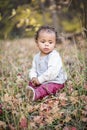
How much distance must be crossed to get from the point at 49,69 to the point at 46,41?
387 millimetres

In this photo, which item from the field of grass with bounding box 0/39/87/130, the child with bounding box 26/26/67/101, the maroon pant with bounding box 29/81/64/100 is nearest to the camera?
the field of grass with bounding box 0/39/87/130

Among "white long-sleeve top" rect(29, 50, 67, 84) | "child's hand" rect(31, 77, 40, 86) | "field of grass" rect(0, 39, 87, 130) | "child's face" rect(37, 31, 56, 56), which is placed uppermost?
"child's face" rect(37, 31, 56, 56)

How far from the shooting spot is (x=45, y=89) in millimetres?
3916

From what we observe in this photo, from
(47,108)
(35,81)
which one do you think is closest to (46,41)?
(35,81)

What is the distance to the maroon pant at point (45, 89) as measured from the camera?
3.84 m

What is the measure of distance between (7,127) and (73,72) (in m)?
1.60

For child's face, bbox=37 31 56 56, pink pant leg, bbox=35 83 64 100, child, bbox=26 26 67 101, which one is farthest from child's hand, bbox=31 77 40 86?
child's face, bbox=37 31 56 56

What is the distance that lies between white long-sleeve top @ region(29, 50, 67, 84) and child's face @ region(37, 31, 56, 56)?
0.09 metres

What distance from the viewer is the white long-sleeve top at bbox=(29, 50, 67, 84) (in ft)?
13.1

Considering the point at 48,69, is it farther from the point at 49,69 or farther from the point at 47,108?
the point at 47,108

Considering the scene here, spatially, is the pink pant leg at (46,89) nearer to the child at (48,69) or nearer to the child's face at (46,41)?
the child at (48,69)

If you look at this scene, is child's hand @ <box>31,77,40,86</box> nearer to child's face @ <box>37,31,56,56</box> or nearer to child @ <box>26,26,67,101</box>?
child @ <box>26,26,67,101</box>

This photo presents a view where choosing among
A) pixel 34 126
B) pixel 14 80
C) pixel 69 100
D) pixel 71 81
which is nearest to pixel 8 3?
pixel 14 80

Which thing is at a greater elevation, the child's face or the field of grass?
the child's face
